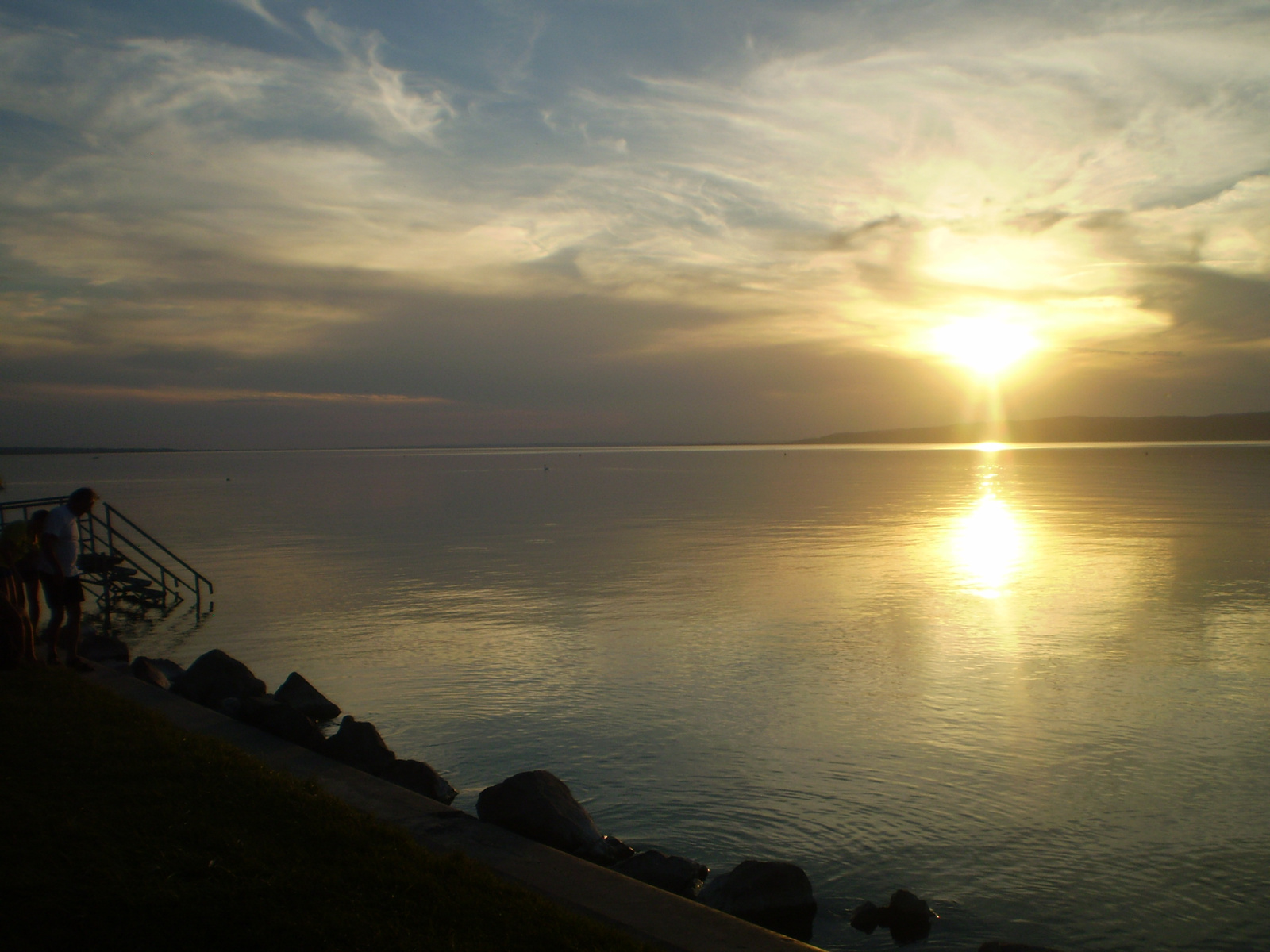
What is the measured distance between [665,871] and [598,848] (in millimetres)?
766

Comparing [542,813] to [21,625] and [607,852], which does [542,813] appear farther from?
[21,625]

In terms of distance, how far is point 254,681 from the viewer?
13.6m

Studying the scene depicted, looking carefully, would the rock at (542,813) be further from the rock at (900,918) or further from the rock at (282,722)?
the rock at (282,722)

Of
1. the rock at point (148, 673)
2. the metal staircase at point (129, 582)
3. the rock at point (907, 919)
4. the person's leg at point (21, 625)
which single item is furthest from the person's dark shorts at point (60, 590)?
the rock at point (907, 919)

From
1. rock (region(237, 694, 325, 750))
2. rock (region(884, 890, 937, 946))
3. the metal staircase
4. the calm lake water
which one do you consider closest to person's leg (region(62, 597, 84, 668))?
rock (region(237, 694, 325, 750))

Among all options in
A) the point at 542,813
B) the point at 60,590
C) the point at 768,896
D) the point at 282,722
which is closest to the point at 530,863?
the point at 542,813

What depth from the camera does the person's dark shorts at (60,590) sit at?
11594 mm

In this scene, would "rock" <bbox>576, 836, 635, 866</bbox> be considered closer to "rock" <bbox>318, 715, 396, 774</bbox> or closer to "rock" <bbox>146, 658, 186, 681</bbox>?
"rock" <bbox>318, 715, 396, 774</bbox>

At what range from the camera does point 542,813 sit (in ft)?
27.2

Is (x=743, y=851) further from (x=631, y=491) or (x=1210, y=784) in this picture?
(x=631, y=491)

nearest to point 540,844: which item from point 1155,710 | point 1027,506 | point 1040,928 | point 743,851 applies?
point 743,851

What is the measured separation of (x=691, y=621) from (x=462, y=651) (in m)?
5.00

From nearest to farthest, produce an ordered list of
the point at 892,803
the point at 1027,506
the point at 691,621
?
the point at 892,803 < the point at 691,621 < the point at 1027,506

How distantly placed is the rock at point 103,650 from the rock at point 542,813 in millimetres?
10046
